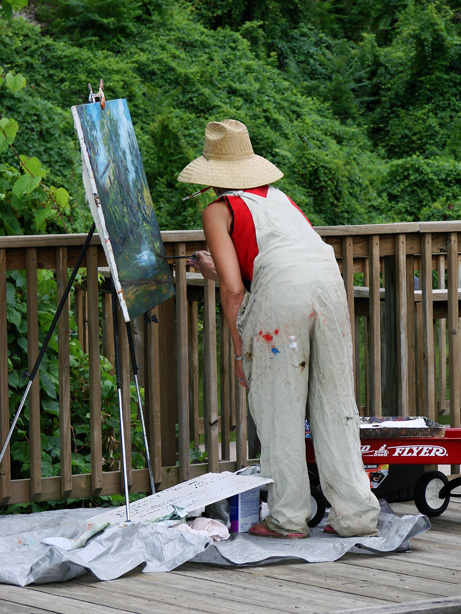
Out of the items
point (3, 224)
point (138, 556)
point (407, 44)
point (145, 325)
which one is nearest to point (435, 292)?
point (145, 325)

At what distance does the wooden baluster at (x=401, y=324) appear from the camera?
510cm

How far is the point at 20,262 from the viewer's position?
4.45m

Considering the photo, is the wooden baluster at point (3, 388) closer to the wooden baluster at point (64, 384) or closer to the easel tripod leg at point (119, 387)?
the wooden baluster at point (64, 384)

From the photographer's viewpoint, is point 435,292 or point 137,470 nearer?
point 137,470

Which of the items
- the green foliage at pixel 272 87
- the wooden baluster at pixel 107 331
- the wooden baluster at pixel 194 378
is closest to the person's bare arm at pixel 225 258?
the wooden baluster at pixel 194 378

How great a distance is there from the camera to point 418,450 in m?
4.41

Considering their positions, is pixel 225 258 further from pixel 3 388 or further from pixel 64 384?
pixel 3 388

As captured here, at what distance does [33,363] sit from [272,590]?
1.61 m

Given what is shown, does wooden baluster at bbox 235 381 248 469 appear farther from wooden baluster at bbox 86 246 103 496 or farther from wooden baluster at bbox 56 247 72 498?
wooden baluster at bbox 56 247 72 498

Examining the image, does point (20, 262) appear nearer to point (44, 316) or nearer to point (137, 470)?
point (44, 316)

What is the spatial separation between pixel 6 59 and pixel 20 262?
44.6ft

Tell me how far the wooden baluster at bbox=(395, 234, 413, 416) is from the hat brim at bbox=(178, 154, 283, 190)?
3.83 ft

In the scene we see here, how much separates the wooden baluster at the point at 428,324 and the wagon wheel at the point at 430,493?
0.61 metres

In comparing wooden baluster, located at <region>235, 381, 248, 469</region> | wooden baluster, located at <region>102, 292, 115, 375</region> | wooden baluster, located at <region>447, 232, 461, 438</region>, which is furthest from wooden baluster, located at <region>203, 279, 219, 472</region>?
wooden baluster, located at <region>102, 292, 115, 375</region>
